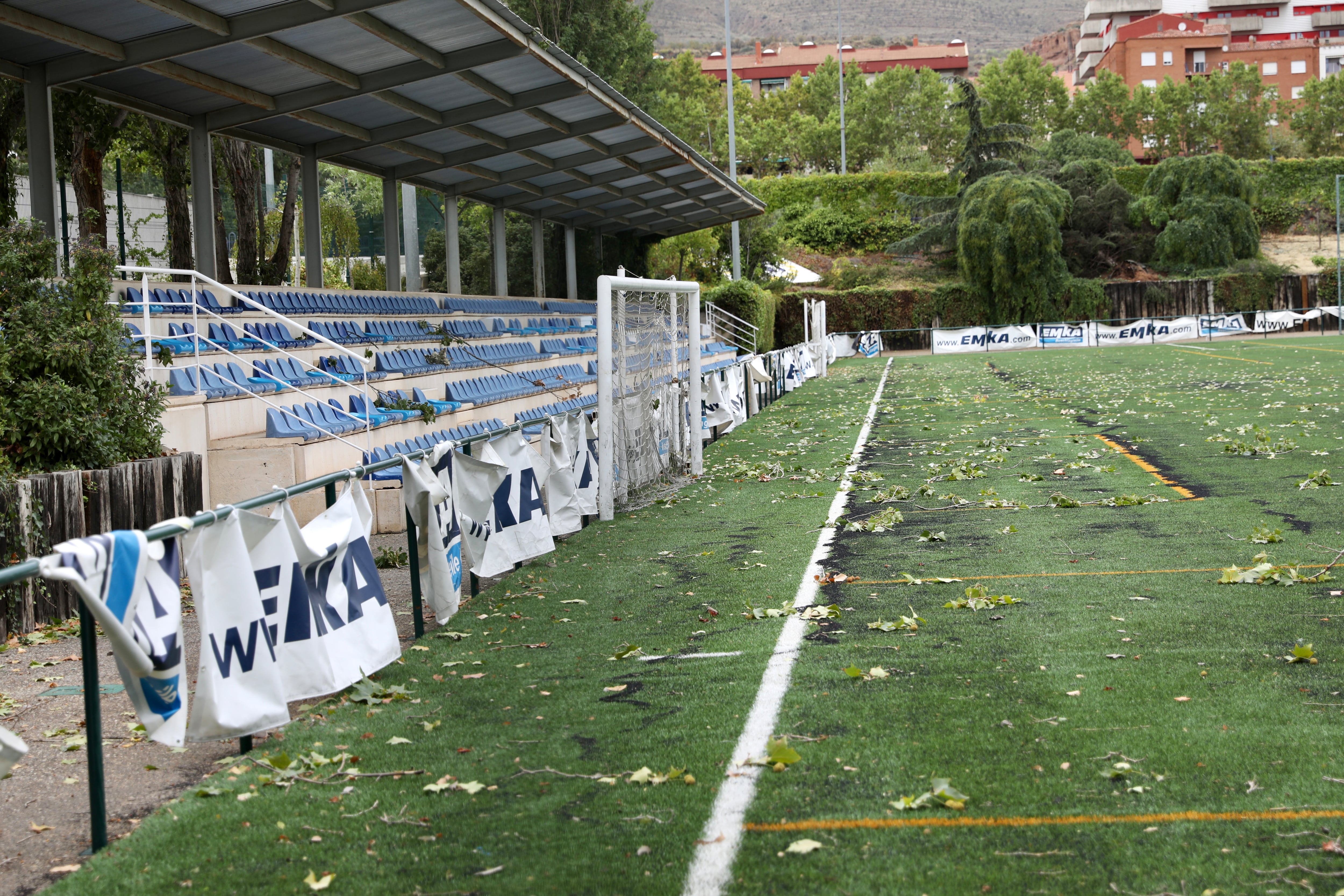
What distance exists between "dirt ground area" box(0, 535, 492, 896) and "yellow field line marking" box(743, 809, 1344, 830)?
273 cm

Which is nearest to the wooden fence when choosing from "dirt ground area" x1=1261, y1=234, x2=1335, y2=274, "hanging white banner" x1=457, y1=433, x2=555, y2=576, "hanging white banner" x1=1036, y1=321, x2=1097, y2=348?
"hanging white banner" x1=457, y1=433, x2=555, y2=576

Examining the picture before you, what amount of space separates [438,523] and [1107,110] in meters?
118

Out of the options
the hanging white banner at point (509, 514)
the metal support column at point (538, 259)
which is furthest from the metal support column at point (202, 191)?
the metal support column at point (538, 259)

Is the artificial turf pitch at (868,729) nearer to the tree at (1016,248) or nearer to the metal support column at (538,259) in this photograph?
the metal support column at (538,259)

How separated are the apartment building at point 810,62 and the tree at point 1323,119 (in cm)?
6954

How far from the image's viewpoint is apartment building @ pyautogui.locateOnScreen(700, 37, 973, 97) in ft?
575

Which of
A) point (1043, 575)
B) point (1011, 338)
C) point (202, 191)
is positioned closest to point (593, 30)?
point (1011, 338)

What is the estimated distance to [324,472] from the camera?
43.5ft

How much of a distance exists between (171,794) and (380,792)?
1036mm

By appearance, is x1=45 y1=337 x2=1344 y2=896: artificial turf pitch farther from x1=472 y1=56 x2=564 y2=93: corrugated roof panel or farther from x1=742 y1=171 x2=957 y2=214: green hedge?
x1=742 y1=171 x2=957 y2=214: green hedge

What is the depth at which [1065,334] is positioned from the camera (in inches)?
2290

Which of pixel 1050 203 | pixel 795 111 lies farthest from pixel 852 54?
pixel 1050 203

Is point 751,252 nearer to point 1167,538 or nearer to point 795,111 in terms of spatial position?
point 1167,538

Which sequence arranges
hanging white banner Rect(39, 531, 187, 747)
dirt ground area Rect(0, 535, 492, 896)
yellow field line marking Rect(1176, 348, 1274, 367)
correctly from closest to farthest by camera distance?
hanging white banner Rect(39, 531, 187, 747)
dirt ground area Rect(0, 535, 492, 896)
yellow field line marking Rect(1176, 348, 1274, 367)
